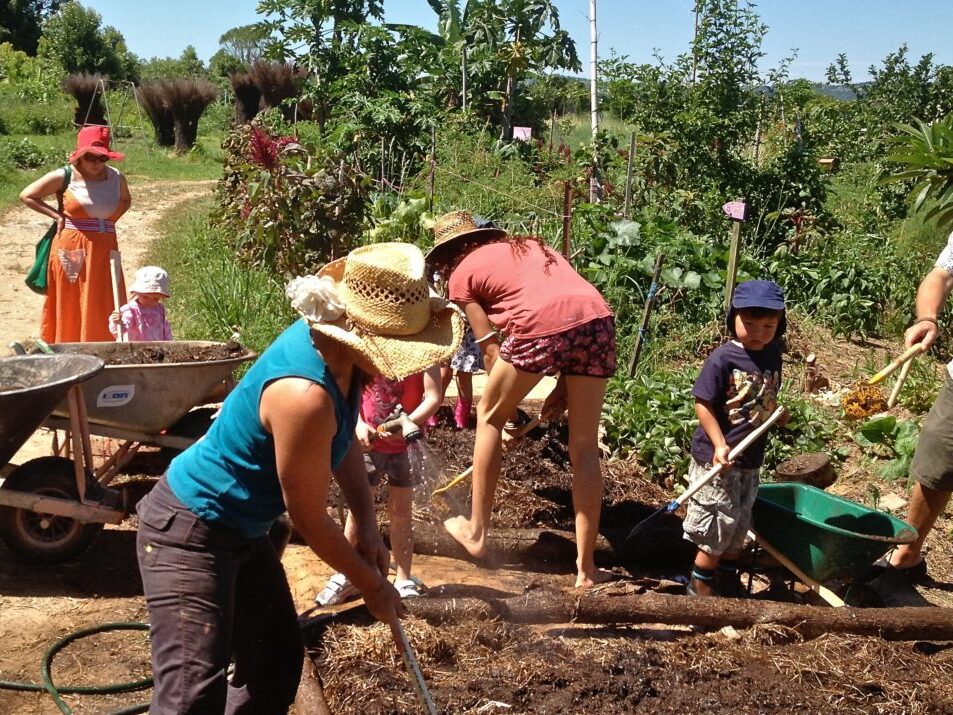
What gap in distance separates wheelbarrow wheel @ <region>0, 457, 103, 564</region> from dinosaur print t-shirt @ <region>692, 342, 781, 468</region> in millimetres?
2731

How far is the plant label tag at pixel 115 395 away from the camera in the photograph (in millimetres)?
4707

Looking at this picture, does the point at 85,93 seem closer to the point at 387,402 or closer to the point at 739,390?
the point at 387,402

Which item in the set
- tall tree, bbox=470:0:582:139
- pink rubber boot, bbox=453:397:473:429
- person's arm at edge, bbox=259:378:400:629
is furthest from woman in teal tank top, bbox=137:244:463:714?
tall tree, bbox=470:0:582:139

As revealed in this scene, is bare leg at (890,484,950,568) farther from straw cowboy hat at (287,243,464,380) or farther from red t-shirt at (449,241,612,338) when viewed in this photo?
straw cowboy hat at (287,243,464,380)

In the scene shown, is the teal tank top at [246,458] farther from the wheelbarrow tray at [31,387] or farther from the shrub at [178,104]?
the shrub at [178,104]

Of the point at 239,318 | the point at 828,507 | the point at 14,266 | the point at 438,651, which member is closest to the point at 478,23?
the point at 14,266

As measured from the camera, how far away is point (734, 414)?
4359 mm

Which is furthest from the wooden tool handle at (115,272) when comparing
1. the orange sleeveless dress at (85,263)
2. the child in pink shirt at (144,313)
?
the child in pink shirt at (144,313)

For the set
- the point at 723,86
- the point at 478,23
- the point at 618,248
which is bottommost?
the point at 618,248

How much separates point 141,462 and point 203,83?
23.5 m

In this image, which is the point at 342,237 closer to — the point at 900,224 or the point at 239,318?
the point at 239,318

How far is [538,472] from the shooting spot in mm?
5750

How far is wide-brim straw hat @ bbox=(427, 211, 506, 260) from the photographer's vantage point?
461 centimetres

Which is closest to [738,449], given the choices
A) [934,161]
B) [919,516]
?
[919,516]
